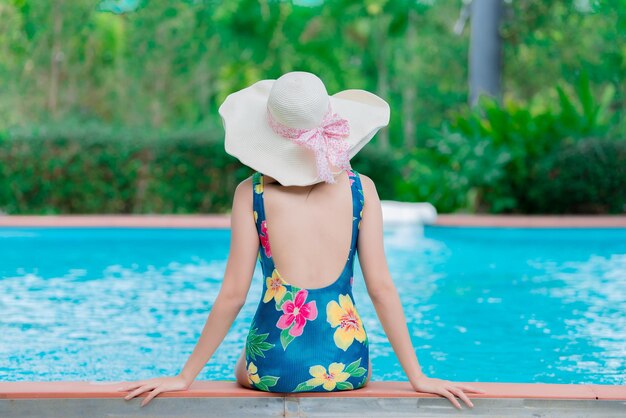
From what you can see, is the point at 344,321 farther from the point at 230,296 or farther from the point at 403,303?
the point at 403,303

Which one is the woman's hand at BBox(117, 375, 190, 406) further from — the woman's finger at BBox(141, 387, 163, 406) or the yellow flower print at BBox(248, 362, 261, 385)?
the yellow flower print at BBox(248, 362, 261, 385)

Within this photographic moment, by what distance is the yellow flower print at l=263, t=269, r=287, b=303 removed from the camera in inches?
117

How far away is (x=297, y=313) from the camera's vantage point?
294cm

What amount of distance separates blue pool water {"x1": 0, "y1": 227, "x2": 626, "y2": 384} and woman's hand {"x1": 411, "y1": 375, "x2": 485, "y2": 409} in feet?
6.25

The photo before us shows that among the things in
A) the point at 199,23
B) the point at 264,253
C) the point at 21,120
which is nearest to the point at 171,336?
the point at 264,253

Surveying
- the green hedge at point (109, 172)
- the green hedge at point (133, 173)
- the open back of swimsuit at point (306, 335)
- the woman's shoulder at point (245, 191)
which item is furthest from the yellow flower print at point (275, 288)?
the green hedge at point (109, 172)

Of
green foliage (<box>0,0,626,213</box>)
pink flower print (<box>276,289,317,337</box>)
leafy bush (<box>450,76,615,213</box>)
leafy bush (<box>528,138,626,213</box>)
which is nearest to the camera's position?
pink flower print (<box>276,289,317,337</box>)

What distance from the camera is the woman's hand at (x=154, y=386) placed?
2898 millimetres

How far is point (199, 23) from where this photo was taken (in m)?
23.8

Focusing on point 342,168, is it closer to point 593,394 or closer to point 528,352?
point 593,394

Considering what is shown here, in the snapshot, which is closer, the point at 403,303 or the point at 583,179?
the point at 403,303

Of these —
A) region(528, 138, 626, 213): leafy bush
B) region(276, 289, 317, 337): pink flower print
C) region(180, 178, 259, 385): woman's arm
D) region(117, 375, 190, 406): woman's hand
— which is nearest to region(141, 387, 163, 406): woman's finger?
region(117, 375, 190, 406): woman's hand

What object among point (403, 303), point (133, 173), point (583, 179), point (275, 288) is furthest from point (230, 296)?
point (133, 173)

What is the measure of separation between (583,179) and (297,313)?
437 inches
